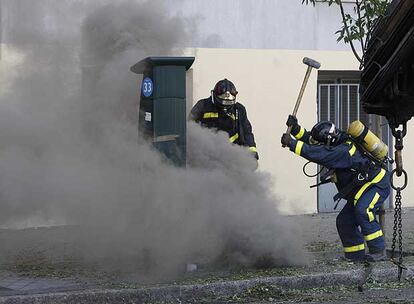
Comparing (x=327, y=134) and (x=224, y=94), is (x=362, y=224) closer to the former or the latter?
(x=327, y=134)

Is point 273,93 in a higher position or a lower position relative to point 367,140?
higher

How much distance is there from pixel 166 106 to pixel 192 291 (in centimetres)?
165

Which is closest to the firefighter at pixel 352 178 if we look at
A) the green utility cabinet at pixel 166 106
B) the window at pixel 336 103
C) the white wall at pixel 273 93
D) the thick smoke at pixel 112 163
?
the thick smoke at pixel 112 163

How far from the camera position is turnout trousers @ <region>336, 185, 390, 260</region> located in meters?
7.80

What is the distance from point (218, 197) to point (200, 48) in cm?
392

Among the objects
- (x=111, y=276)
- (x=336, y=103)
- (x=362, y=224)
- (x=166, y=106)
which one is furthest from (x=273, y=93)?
(x=111, y=276)

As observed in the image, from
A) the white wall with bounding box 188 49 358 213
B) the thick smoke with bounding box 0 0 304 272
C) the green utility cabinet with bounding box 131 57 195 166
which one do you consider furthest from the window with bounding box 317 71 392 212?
the green utility cabinet with bounding box 131 57 195 166

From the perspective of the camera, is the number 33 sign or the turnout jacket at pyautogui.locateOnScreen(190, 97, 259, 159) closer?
the number 33 sign

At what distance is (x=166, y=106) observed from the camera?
7.09 meters

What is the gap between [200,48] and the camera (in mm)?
10820

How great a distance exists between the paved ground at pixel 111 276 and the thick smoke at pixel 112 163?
245mm

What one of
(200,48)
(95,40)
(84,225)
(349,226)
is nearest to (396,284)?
(349,226)

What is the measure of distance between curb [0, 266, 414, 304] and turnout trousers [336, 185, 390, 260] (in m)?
0.44

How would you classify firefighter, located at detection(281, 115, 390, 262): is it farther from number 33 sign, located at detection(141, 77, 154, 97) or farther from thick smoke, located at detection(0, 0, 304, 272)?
number 33 sign, located at detection(141, 77, 154, 97)
